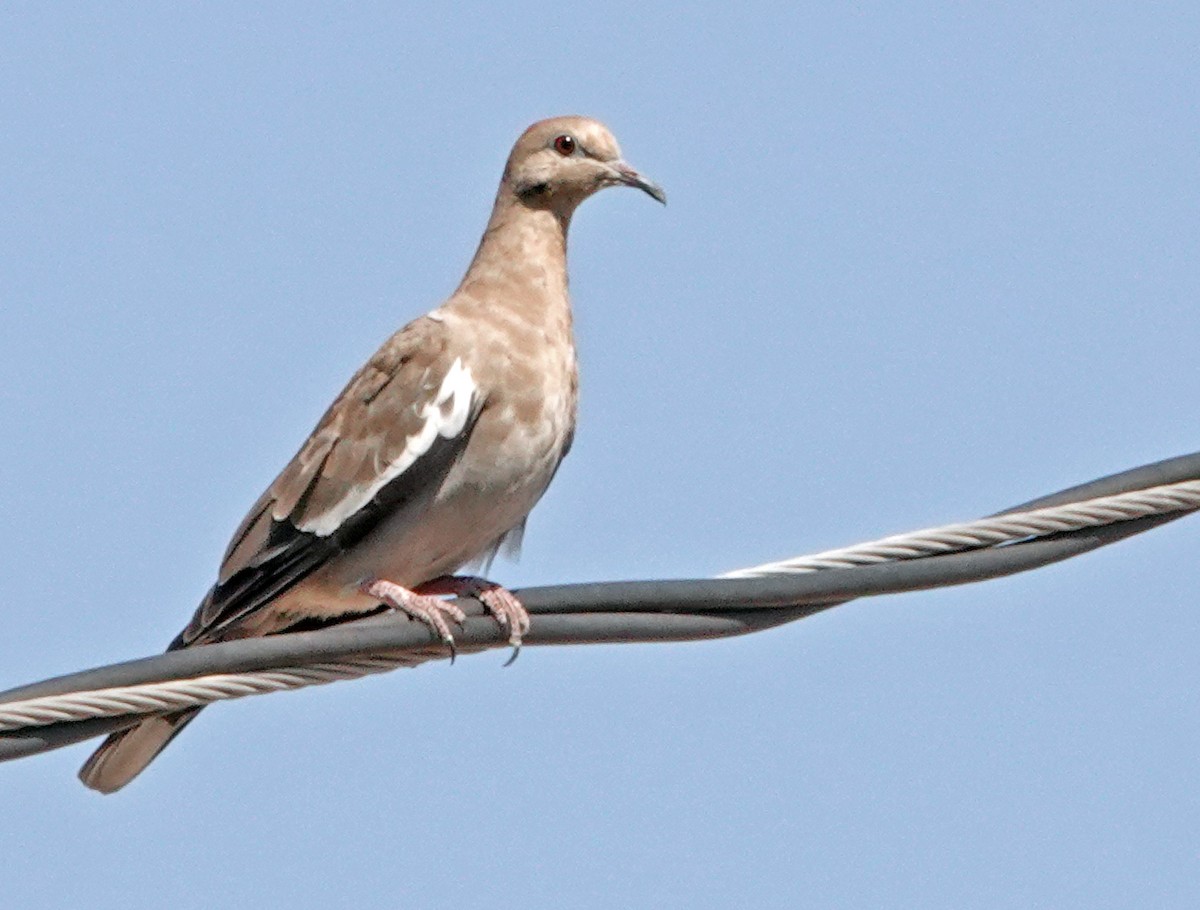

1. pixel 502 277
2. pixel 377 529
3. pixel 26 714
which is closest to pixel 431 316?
pixel 502 277

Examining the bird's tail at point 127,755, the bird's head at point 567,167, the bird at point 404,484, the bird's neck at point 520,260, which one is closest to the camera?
the bird's tail at point 127,755

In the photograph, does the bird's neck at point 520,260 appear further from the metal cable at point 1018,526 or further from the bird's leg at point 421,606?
the metal cable at point 1018,526

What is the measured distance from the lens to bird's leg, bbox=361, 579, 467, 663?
4.88m

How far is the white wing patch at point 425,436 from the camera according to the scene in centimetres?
650

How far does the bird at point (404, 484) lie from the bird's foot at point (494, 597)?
1 cm

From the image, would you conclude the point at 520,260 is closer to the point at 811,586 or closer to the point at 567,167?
the point at 567,167

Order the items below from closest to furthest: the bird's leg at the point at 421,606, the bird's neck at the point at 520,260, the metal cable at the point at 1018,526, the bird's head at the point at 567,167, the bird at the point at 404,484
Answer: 1. the metal cable at the point at 1018,526
2. the bird's leg at the point at 421,606
3. the bird at the point at 404,484
4. the bird's neck at the point at 520,260
5. the bird's head at the point at 567,167

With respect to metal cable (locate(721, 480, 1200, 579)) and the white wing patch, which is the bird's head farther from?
metal cable (locate(721, 480, 1200, 579))

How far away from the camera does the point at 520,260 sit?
7.17 m

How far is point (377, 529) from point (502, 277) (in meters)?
0.99

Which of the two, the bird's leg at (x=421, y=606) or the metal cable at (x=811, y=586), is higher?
the bird's leg at (x=421, y=606)

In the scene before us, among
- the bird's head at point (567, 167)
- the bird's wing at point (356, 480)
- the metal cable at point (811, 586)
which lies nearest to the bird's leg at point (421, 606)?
the bird's wing at point (356, 480)

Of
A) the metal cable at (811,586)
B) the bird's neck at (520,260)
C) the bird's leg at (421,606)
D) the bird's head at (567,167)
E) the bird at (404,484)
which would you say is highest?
the bird's head at (567,167)

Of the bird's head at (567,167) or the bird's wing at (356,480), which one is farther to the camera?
the bird's head at (567,167)
